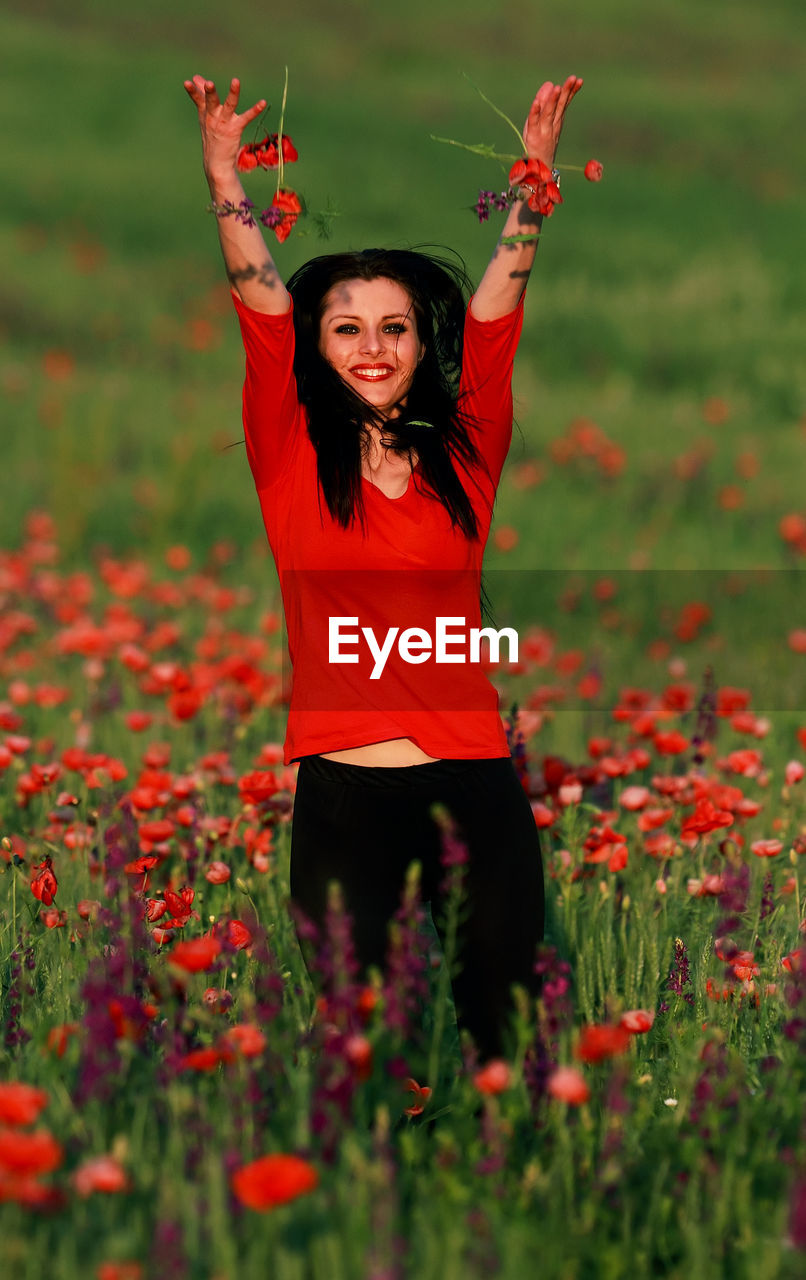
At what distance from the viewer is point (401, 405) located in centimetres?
289

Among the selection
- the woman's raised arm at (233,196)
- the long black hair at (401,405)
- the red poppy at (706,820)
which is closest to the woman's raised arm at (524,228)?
the long black hair at (401,405)

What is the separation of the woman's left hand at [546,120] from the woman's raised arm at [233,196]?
1.62 feet

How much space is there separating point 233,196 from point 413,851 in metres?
1.20

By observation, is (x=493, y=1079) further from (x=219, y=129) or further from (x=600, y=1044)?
(x=219, y=129)

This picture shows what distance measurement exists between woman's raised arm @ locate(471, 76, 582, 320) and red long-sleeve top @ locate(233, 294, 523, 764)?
4cm

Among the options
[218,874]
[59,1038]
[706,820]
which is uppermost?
[706,820]

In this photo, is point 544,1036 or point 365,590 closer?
point 544,1036

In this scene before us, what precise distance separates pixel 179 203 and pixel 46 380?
8296mm

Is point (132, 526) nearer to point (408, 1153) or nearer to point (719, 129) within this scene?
point (408, 1153)

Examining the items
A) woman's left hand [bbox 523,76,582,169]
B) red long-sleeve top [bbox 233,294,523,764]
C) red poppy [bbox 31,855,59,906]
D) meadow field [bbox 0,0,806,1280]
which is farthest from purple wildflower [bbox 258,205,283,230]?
red poppy [bbox 31,855,59,906]

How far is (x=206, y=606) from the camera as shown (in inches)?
281

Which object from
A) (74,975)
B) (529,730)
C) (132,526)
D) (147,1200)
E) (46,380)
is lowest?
(147,1200)

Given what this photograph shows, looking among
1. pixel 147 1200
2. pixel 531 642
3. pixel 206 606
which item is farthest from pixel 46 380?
pixel 147 1200

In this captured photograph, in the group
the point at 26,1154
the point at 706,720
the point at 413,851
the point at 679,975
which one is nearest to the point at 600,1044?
the point at 26,1154
